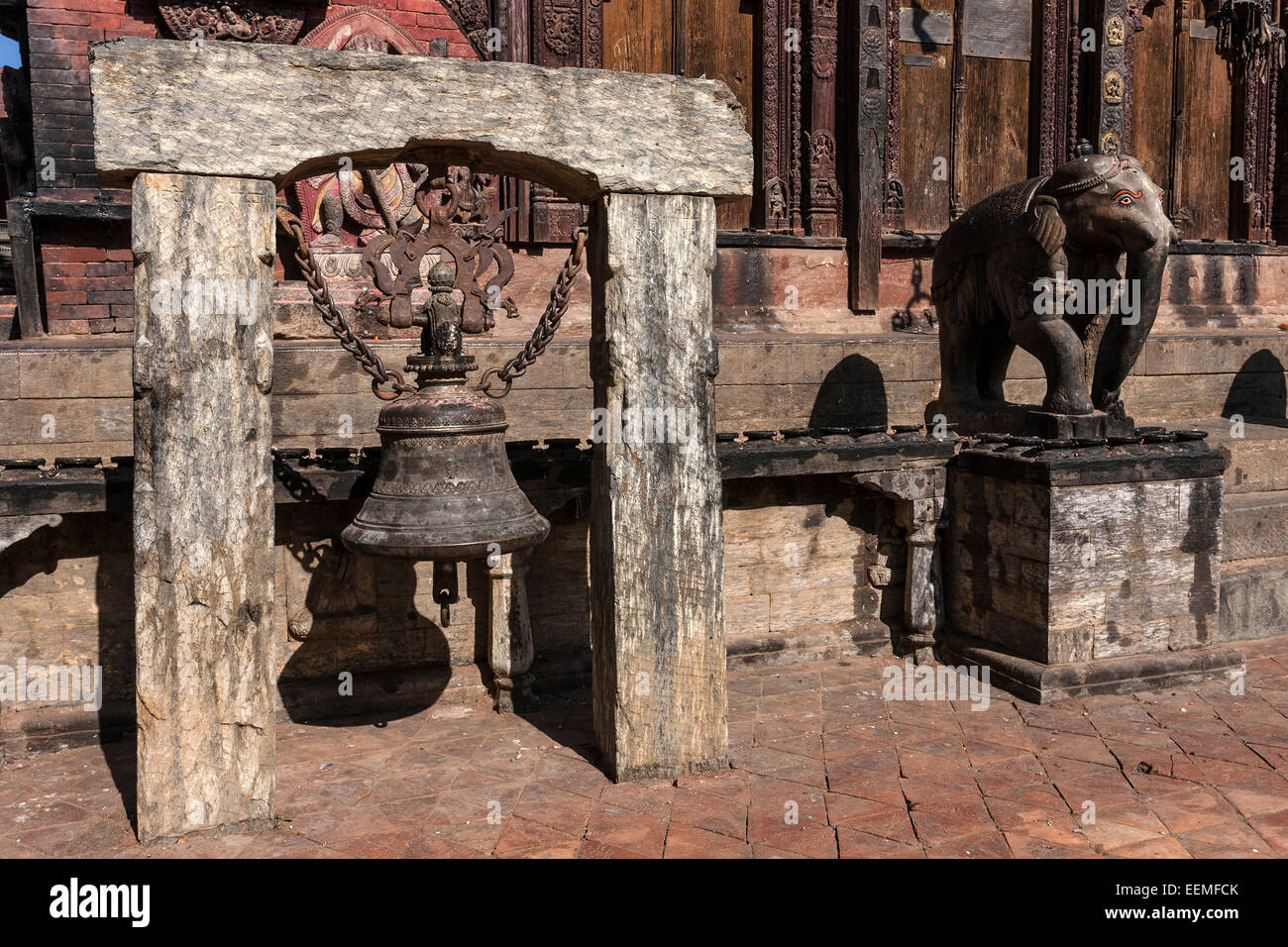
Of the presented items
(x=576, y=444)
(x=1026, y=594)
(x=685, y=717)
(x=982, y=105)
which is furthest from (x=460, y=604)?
(x=982, y=105)

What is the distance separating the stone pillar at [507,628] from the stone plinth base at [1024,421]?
293cm

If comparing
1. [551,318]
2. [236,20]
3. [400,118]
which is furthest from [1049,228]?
[236,20]

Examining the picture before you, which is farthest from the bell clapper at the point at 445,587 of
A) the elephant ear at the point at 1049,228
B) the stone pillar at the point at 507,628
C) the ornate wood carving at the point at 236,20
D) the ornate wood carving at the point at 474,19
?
the ornate wood carving at the point at 474,19

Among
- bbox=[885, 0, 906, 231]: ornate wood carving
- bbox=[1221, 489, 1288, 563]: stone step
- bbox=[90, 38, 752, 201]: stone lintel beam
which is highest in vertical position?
bbox=[885, 0, 906, 231]: ornate wood carving

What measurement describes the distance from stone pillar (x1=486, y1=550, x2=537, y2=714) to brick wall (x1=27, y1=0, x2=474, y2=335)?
4.31 metres

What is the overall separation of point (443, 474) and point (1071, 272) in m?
4.53

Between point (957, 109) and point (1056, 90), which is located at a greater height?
point (1056, 90)

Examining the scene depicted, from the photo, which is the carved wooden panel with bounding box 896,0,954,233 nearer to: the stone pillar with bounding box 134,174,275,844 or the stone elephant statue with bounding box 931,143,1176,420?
the stone elephant statue with bounding box 931,143,1176,420

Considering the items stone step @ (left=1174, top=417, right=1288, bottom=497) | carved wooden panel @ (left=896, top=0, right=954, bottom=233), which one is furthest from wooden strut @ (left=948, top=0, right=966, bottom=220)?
stone step @ (left=1174, top=417, right=1288, bottom=497)

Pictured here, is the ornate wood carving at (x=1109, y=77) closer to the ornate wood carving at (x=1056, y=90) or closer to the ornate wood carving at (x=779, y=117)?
the ornate wood carving at (x=1056, y=90)

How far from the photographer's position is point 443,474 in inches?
186

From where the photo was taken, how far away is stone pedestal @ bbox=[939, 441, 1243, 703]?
6.14m

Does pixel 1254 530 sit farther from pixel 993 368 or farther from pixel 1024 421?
pixel 993 368

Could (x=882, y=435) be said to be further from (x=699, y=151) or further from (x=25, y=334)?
(x=25, y=334)
